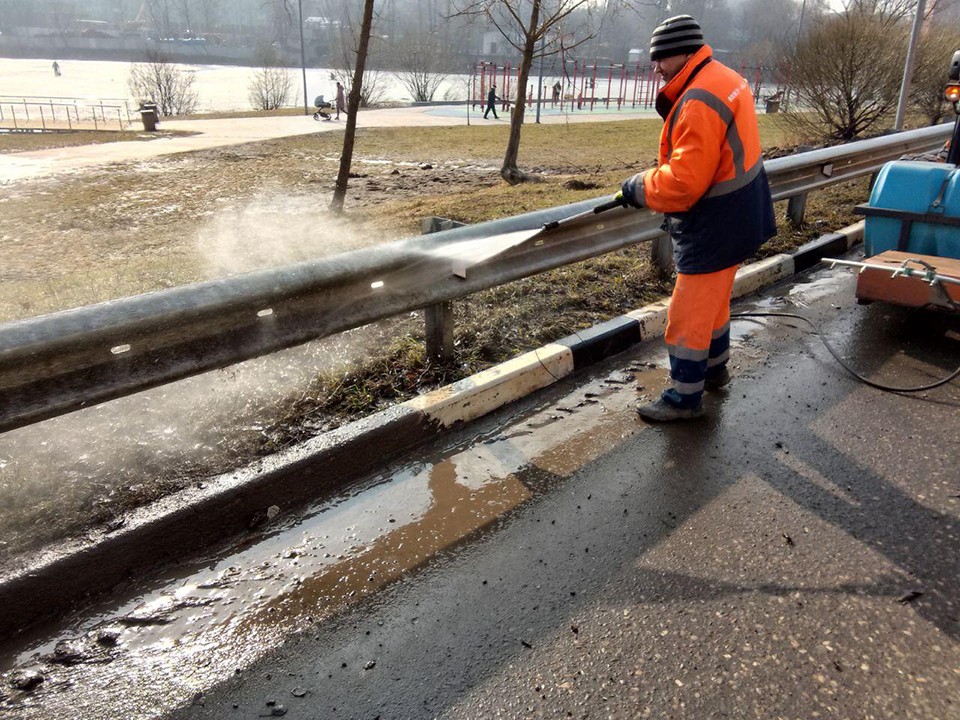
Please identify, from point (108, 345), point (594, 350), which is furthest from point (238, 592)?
point (594, 350)

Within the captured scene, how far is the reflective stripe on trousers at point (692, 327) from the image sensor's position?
12.3 ft

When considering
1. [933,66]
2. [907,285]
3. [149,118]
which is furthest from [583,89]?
[907,285]

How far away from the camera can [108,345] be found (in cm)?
274

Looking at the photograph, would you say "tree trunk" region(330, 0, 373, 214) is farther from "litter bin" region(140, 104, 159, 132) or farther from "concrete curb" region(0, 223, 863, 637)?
"litter bin" region(140, 104, 159, 132)

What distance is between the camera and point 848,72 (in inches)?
558

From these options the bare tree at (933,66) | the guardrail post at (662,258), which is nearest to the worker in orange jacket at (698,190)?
the guardrail post at (662,258)

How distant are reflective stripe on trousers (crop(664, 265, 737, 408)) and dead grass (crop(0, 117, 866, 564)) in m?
0.98

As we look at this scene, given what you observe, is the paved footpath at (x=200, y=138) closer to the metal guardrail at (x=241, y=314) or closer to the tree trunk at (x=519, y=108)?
the tree trunk at (x=519, y=108)

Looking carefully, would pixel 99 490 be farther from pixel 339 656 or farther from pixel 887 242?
pixel 887 242

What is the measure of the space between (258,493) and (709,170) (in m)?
2.46

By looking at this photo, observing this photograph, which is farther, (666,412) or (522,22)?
(522,22)

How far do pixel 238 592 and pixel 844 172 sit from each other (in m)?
7.14

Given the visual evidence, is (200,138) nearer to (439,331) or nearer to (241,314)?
(439,331)

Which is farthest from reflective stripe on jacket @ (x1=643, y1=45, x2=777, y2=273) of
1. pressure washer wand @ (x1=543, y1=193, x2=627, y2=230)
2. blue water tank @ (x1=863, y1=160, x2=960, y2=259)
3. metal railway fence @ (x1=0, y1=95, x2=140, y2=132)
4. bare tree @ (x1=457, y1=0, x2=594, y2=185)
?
metal railway fence @ (x1=0, y1=95, x2=140, y2=132)
